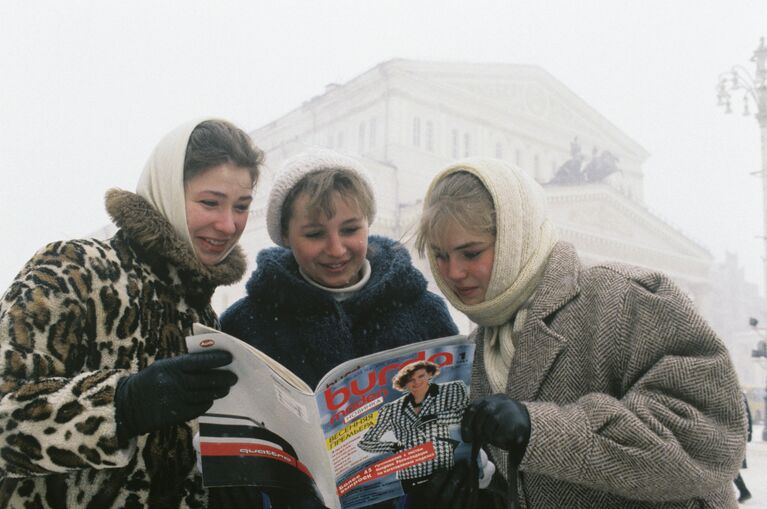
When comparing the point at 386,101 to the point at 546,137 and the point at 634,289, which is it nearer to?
the point at 546,137

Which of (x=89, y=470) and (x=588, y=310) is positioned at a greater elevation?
(x=588, y=310)

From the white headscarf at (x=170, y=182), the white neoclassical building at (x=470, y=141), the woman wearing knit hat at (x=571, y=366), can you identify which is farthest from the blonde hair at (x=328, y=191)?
the white neoclassical building at (x=470, y=141)

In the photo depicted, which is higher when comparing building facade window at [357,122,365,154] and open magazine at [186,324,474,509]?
building facade window at [357,122,365,154]

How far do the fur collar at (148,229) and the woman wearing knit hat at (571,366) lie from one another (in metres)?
0.71

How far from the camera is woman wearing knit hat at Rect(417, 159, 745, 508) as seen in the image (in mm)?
1449

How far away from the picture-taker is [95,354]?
1636mm

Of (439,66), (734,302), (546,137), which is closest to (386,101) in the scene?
(439,66)

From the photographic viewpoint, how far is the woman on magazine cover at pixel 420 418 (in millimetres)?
1504

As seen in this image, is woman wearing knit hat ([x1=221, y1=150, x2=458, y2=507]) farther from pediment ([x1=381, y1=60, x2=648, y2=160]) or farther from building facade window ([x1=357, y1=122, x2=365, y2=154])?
building facade window ([x1=357, y1=122, x2=365, y2=154])

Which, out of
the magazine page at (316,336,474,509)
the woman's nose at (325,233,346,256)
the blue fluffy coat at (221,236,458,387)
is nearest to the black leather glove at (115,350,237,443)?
the magazine page at (316,336,474,509)

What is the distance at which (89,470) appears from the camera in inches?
62.9

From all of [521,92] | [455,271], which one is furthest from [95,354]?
[521,92]

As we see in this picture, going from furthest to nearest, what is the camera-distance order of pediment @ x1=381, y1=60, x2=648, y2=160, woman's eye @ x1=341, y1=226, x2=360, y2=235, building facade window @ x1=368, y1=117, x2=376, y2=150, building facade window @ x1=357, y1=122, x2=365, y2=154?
pediment @ x1=381, y1=60, x2=648, y2=160 < building facade window @ x1=357, y1=122, x2=365, y2=154 < building facade window @ x1=368, y1=117, x2=376, y2=150 < woman's eye @ x1=341, y1=226, x2=360, y2=235

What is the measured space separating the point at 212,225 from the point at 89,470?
0.75m
